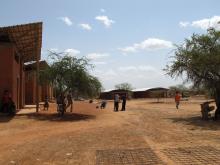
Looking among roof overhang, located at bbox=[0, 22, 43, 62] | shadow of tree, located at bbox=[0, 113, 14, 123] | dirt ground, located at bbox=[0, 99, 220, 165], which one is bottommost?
dirt ground, located at bbox=[0, 99, 220, 165]

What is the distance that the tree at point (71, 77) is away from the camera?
26.6 meters

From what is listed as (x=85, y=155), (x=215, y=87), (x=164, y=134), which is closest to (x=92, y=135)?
(x=164, y=134)

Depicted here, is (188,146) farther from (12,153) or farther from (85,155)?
(12,153)

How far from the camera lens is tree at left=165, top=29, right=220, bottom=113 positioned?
22.1 m

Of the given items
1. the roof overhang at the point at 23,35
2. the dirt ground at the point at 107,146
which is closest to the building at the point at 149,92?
the roof overhang at the point at 23,35

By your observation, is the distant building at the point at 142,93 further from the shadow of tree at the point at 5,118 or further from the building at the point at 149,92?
the shadow of tree at the point at 5,118

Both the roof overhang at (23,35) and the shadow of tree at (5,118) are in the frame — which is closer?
the shadow of tree at (5,118)

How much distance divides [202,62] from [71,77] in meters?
9.43

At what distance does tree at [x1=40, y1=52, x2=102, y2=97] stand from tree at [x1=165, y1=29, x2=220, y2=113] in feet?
19.9

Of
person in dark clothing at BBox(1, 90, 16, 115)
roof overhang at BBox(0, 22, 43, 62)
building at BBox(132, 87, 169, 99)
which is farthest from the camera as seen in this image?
building at BBox(132, 87, 169, 99)

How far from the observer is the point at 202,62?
22.1 m

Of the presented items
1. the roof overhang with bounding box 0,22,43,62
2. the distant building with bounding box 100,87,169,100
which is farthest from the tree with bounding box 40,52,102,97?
the distant building with bounding box 100,87,169,100

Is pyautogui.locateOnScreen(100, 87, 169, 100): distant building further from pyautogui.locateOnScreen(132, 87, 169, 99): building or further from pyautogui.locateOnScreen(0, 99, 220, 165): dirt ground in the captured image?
pyautogui.locateOnScreen(0, 99, 220, 165): dirt ground

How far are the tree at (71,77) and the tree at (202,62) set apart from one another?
605 centimetres
